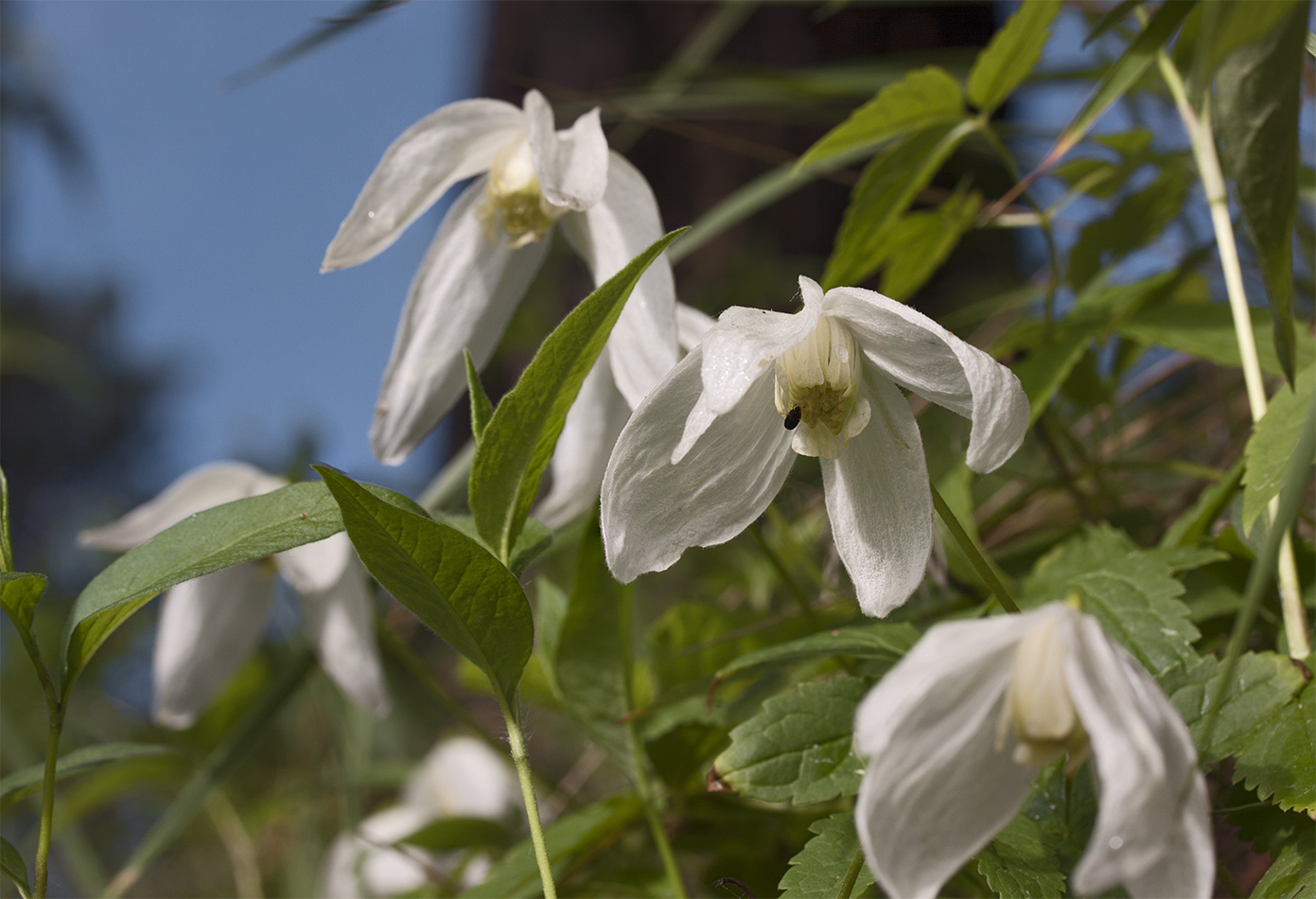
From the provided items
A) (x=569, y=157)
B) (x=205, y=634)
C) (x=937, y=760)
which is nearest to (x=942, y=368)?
(x=937, y=760)

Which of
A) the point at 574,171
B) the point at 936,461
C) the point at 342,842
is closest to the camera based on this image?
the point at 574,171

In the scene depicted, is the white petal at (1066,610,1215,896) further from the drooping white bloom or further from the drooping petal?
the drooping white bloom

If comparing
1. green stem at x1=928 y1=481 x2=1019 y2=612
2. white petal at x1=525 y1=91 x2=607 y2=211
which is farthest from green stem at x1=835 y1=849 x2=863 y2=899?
white petal at x1=525 y1=91 x2=607 y2=211

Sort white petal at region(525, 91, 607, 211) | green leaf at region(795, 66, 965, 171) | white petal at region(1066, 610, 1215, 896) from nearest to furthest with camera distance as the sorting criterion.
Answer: white petal at region(1066, 610, 1215, 896) → white petal at region(525, 91, 607, 211) → green leaf at region(795, 66, 965, 171)

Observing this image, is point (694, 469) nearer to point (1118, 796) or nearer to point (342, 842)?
point (1118, 796)

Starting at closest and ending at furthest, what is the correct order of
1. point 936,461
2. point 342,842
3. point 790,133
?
point 936,461
point 342,842
point 790,133

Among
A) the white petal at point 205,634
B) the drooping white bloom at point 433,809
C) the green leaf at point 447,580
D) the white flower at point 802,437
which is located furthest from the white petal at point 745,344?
the drooping white bloom at point 433,809

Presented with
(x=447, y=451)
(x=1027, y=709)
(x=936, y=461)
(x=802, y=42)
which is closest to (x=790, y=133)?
(x=802, y=42)
